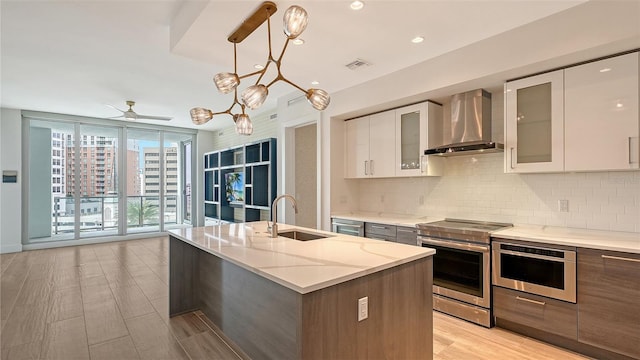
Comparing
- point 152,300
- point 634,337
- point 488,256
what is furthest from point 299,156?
point 634,337

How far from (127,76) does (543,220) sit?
543 centimetres

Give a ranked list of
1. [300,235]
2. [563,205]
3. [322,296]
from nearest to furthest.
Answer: [322,296] → [563,205] → [300,235]

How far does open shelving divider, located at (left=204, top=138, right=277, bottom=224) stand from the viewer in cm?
585

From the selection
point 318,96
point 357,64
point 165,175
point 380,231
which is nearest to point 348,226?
point 380,231

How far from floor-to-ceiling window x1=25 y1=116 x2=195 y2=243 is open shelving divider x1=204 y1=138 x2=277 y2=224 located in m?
0.98

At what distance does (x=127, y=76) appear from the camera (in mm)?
4324

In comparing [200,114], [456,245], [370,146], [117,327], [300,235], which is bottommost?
[117,327]

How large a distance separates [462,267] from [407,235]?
2.19 ft

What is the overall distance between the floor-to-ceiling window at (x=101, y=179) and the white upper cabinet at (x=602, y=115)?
326 inches

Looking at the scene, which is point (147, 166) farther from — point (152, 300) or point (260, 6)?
point (260, 6)

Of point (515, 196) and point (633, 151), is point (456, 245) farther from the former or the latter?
point (633, 151)

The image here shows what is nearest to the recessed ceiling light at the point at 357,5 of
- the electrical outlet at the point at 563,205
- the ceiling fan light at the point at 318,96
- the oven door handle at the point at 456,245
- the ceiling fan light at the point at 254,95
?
the ceiling fan light at the point at 318,96

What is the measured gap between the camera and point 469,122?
3369 mm

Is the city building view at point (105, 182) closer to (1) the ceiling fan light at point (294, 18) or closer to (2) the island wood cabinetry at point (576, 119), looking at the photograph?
(1) the ceiling fan light at point (294, 18)
